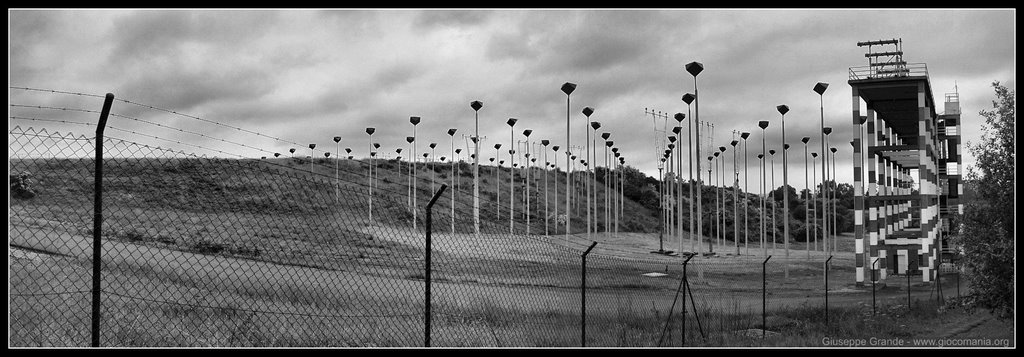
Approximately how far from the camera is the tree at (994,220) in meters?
14.5

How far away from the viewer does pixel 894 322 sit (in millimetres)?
22469

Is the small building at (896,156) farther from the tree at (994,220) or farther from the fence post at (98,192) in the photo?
the fence post at (98,192)

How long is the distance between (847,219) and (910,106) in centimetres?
8333

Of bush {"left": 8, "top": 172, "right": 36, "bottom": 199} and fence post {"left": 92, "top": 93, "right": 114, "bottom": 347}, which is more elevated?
bush {"left": 8, "top": 172, "right": 36, "bottom": 199}

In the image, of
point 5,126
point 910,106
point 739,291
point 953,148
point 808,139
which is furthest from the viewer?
point 808,139

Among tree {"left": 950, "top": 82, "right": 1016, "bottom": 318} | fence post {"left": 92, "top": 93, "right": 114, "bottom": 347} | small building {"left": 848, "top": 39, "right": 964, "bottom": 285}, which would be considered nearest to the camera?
fence post {"left": 92, "top": 93, "right": 114, "bottom": 347}

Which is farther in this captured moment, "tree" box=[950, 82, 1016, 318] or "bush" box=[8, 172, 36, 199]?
"bush" box=[8, 172, 36, 199]

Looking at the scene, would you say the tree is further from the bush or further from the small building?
the bush

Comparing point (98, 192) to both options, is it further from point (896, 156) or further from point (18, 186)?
point (896, 156)

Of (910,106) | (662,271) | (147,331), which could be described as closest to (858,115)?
(910,106)

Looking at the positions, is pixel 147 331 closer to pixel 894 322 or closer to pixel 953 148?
pixel 894 322

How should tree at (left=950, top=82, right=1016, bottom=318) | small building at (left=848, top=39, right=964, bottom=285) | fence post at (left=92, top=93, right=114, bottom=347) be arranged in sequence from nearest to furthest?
fence post at (left=92, top=93, right=114, bottom=347)
tree at (left=950, top=82, right=1016, bottom=318)
small building at (left=848, top=39, right=964, bottom=285)

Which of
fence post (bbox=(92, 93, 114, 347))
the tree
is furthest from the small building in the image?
fence post (bbox=(92, 93, 114, 347))

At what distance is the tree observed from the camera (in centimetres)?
1452
